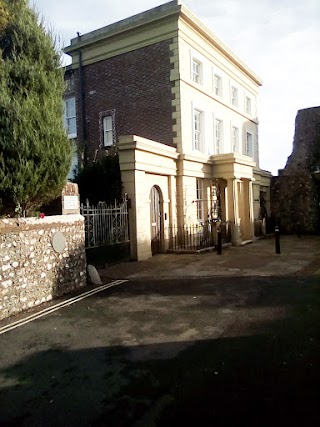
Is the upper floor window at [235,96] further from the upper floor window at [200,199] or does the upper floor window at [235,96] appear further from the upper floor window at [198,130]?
the upper floor window at [200,199]

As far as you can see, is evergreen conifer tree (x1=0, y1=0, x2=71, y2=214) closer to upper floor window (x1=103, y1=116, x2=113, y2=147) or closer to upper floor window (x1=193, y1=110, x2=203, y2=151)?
upper floor window (x1=103, y1=116, x2=113, y2=147)

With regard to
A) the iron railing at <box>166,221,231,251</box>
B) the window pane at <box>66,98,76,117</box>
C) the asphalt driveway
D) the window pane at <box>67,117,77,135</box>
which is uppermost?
the window pane at <box>66,98,76,117</box>

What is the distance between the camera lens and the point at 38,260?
692cm

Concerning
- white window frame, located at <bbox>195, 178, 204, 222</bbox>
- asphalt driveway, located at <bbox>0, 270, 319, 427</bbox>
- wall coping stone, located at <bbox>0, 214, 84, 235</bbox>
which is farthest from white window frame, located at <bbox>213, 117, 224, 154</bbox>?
asphalt driveway, located at <bbox>0, 270, 319, 427</bbox>

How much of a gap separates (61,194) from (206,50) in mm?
11542

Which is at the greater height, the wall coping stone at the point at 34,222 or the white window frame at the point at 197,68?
the white window frame at the point at 197,68

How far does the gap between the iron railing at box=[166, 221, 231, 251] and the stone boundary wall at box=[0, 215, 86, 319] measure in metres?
6.02

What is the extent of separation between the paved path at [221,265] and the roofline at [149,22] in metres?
9.73

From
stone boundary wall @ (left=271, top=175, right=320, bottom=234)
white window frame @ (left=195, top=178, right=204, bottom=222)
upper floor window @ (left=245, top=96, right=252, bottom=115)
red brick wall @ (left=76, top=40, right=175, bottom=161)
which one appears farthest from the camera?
upper floor window @ (left=245, top=96, right=252, bottom=115)

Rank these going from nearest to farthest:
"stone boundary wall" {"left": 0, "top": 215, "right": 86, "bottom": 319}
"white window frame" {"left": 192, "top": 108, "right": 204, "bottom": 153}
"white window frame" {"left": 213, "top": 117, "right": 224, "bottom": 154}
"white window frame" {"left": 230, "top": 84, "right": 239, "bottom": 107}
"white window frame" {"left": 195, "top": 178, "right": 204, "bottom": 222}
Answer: "stone boundary wall" {"left": 0, "top": 215, "right": 86, "bottom": 319}, "white window frame" {"left": 192, "top": 108, "right": 204, "bottom": 153}, "white window frame" {"left": 195, "top": 178, "right": 204, "bottom": 222}, "white window frame" {"left": 213, "top": 117, "right": 224, "bottom": 154}, "white window frame" {"left": 230, "top": 84, "right": 239, "bottom": 107}

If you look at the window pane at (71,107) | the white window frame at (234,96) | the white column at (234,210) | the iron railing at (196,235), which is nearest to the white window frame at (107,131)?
the window pane at (71,107)

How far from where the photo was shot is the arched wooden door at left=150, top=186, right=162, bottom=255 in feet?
43.0

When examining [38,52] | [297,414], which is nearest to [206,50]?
[38,52]

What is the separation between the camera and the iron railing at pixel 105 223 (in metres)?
10.1
